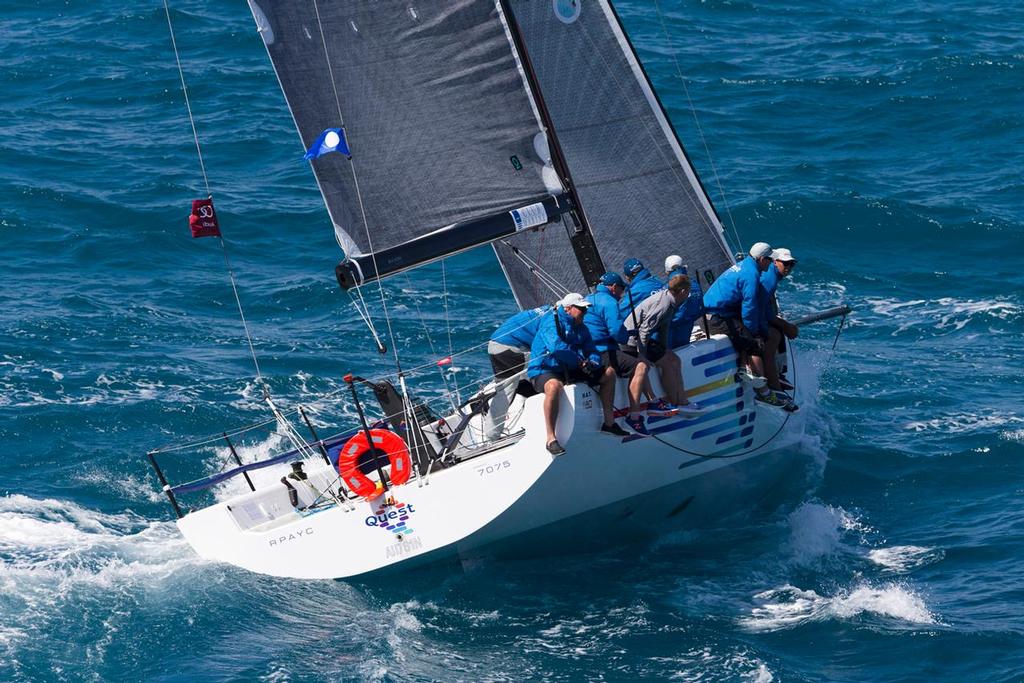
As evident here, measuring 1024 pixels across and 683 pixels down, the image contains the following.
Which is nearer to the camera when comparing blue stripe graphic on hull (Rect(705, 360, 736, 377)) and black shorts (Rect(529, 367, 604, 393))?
black shorts (Rect(529, 367, 604, 393))

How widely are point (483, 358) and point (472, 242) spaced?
5511 millimetres

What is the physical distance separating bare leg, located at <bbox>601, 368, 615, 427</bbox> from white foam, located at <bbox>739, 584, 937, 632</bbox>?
6.84ft

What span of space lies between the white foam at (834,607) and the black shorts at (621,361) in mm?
2352

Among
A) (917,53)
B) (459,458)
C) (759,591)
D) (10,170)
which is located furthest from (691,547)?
(917,53)

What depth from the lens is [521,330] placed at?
46.6 feet

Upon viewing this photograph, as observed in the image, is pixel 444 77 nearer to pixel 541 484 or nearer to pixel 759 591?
pixel 541 484

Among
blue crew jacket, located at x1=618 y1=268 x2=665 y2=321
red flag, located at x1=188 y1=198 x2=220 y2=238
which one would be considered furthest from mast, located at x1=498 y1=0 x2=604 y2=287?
red flag, located at x1=188 y1=198 x2=220 y2=238

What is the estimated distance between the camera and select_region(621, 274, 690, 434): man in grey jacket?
514 inches

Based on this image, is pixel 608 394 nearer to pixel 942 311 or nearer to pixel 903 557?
pixel 903 557

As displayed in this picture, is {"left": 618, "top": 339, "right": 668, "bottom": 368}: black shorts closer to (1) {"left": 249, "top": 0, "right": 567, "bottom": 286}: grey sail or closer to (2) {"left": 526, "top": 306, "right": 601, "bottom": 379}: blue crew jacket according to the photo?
(2) {"left": 526, "top": 306, "right": 601, "bottom": 379}: blue crew jacket

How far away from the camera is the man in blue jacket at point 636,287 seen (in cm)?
1349

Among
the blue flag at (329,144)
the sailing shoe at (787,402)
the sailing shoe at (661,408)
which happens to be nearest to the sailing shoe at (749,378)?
the sailing shoe at (787,402)

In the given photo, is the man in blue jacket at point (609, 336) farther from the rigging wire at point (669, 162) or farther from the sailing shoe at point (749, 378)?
the rigging wire at point (669, 162)

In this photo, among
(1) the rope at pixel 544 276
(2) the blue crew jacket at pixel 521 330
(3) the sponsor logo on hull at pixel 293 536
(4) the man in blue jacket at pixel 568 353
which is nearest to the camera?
(4) the man in blue jacket at pixel 568 353
